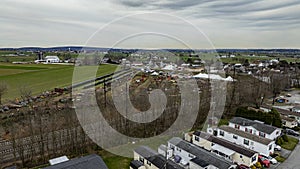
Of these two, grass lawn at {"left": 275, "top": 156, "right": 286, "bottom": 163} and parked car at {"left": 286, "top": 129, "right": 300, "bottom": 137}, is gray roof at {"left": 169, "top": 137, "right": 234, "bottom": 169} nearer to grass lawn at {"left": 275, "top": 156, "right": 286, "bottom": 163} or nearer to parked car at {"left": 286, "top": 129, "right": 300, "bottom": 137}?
grass lawn at {"left": 275, "top": 156, "right": 286, "bottom": 163}

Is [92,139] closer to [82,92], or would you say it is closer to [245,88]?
[82,92]

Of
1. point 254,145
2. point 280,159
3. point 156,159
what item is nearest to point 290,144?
point 280,159

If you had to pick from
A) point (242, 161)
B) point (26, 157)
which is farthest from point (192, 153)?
point (26, 157)

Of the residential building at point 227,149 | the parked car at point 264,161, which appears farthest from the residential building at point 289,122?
the residential building at point 227,149

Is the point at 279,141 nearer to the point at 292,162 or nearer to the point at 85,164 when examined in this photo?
the point at 292,162

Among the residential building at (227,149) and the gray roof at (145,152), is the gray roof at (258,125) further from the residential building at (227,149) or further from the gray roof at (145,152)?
the gray roof at (145,152)
